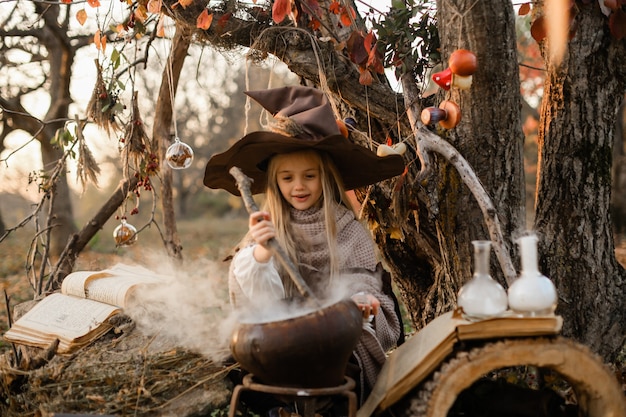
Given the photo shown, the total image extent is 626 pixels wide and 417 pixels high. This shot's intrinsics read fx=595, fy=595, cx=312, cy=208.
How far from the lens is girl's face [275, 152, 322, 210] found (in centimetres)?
286

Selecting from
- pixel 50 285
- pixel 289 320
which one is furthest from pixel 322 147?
pixel 50 285

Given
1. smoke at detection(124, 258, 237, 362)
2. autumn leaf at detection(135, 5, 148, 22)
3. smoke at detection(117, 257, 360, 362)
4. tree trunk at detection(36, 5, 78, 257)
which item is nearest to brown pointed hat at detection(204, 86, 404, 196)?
smoke at detection(117, 257, 360, 362)

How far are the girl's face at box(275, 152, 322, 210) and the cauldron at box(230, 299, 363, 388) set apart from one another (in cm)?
94

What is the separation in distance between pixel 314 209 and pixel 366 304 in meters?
0.69

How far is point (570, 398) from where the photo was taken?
2.81 metres

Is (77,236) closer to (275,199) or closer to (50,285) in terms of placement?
(50,285)

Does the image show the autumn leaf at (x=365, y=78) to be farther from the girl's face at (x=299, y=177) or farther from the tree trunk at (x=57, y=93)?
the tree trunk at (x=57, y=93)

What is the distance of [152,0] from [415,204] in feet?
5.56

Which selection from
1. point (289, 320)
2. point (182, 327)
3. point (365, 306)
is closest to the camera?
point (289, 320)

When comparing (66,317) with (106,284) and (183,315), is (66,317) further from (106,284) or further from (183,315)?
(183,315)

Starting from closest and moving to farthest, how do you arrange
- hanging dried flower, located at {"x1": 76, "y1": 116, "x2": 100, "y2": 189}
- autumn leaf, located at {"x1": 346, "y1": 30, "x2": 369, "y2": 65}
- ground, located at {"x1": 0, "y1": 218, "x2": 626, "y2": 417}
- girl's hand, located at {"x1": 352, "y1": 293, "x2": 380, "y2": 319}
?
girl's hand, located at {"x1": 352, "y1": 293, "x2": 380, "y2": 319}, ground, located at {"x1": 0, "y1": 218, "x2": 626, "y2": 417}, autumn leaf, located at {"x1": 346, "y1": 30, "x2": 369, "y2": 65}, hanging dried flower, located at {"x1": 76, "y1": 116, "x2": 100, "y2": 189}

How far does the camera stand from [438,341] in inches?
82.6

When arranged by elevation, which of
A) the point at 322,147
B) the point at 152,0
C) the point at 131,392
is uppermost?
→ the point at 152,0

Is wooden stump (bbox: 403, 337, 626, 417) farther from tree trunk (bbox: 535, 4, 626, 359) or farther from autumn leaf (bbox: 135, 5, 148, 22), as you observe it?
autumn leaf (bbox: 135, 5, 148, 22)
